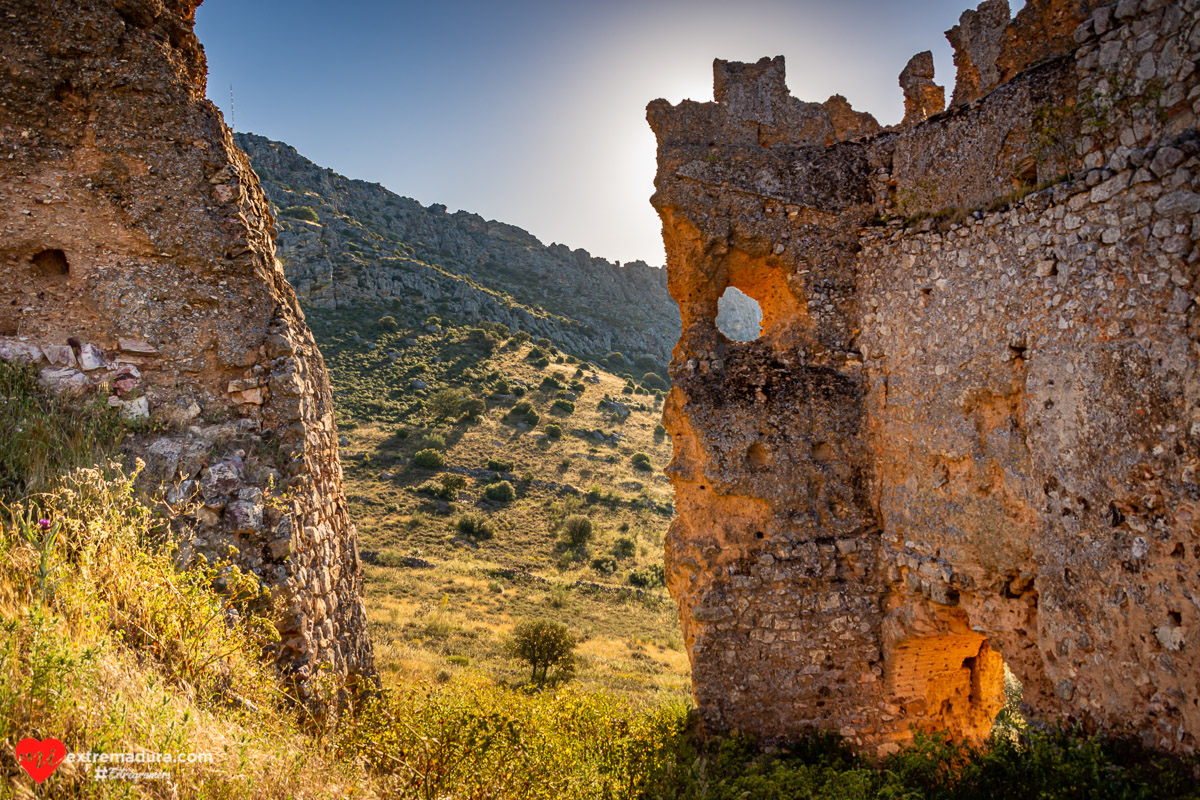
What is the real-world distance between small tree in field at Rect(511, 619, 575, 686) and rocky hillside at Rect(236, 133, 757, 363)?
27.3 m

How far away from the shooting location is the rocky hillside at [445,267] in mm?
36906

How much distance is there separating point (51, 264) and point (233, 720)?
3583mm

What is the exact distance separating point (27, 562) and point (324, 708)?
1.98 metres

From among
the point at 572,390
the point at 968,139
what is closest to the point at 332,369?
the point at 572,390

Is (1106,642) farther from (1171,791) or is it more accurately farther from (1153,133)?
(1153,133)

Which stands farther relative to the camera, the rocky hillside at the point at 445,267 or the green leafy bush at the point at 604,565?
the rocky hillside at the point at 445,267

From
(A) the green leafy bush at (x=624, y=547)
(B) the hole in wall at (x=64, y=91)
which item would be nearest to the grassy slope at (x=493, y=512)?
(A) the green leafy bush at (x=624, y=547)

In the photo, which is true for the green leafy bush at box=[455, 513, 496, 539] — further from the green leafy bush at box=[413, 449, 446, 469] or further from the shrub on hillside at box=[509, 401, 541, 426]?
the shrub on hillside at box=[509, 401, 541, 426]

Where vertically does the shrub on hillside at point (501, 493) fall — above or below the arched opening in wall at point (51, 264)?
below

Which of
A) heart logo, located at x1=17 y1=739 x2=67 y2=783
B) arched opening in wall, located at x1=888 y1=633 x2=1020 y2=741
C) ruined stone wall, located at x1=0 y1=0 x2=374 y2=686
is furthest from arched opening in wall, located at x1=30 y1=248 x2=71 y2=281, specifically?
arched opening in wall, located at x1=888 y1=633 x2=1020 y2=741

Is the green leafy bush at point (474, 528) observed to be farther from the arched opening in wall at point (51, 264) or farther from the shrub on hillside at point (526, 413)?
the arched opening in wall at point (51, 264)

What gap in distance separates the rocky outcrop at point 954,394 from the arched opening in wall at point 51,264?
17.2ft

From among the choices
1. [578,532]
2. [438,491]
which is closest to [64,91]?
[578,532]

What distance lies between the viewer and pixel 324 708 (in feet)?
13.8
